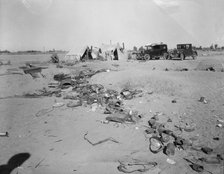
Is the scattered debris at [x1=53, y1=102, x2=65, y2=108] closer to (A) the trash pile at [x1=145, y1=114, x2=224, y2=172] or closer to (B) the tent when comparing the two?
(A) the trash pile at [x1=145, y1=114, x2=224, y2=172]

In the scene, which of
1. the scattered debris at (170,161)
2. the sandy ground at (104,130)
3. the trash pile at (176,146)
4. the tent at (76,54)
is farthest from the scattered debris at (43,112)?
the tent at (76,54)

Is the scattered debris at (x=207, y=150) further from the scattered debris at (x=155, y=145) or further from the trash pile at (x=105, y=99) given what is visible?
the trash pile at (x=105, y=99)

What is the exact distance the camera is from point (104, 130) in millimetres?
4789

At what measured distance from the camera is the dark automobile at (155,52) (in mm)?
20672

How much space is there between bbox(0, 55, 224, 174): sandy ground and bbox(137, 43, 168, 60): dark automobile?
41.7ft

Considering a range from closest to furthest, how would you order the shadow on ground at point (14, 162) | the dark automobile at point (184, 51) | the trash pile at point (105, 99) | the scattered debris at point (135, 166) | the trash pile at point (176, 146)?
1. the scattered debris at point (135, 166)
2. the trash pile at point (176, 146)
3. the shadow on ground at point (14, 162)
4. the trash pile at point (105, 99)
5. the dark automobile at point (184, 51)

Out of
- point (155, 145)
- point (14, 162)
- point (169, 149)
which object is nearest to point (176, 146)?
point (169, 149)

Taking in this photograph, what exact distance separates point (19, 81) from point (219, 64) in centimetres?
1159

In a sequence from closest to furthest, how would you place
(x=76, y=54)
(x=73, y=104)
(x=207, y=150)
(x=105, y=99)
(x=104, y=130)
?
1. (x=207, y=150)
2. (x=104, y=130)
3. (x=73, y=104)
4. (x=105, y=99)
5. (x=76, y=54)

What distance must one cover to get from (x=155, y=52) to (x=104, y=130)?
17503 millimetres

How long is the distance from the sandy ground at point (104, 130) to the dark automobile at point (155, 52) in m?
12.7

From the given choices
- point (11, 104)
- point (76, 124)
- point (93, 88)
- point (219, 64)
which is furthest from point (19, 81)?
point (219, 64)

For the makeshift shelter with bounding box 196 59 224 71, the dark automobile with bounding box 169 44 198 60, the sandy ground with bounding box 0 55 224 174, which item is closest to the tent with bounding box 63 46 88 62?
the dark automobile with bounding box 169 44 198 60

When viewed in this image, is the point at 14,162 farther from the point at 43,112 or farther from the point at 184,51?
the point at 184,51
